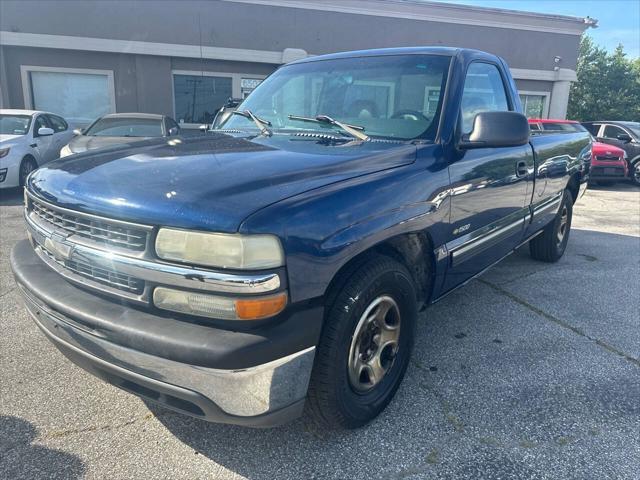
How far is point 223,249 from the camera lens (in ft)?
5.92

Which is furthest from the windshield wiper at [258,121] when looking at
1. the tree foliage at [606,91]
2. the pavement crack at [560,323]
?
the tree foliage at [606,91]

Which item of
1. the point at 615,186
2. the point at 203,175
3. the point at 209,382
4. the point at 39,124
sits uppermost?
the point at 203,175

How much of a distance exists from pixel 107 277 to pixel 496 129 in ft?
6.99

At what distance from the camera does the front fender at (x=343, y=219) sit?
6.14 feet

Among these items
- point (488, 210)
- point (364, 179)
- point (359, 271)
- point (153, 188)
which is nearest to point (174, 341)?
point (153, 188)

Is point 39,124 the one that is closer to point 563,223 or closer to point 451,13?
point 563,223

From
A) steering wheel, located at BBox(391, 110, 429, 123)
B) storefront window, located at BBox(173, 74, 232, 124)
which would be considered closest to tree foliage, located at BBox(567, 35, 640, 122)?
storefront window, located at BBox(173, 74, 232, 124)

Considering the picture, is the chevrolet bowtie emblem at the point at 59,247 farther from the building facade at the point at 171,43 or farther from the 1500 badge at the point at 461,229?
the building facade at the point at 171,43

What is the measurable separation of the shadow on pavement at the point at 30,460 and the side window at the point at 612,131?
47.2 ft

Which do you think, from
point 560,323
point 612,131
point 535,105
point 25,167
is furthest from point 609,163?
point 25,167

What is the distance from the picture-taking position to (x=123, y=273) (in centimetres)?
197

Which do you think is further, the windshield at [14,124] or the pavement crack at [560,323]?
the windshield at [14,124]

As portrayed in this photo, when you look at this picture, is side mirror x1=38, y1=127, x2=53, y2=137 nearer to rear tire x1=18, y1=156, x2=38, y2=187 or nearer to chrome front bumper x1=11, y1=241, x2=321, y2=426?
rear tire x1=18, y1=156, x2=38, y2=187

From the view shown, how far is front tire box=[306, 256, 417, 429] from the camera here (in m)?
2.10
